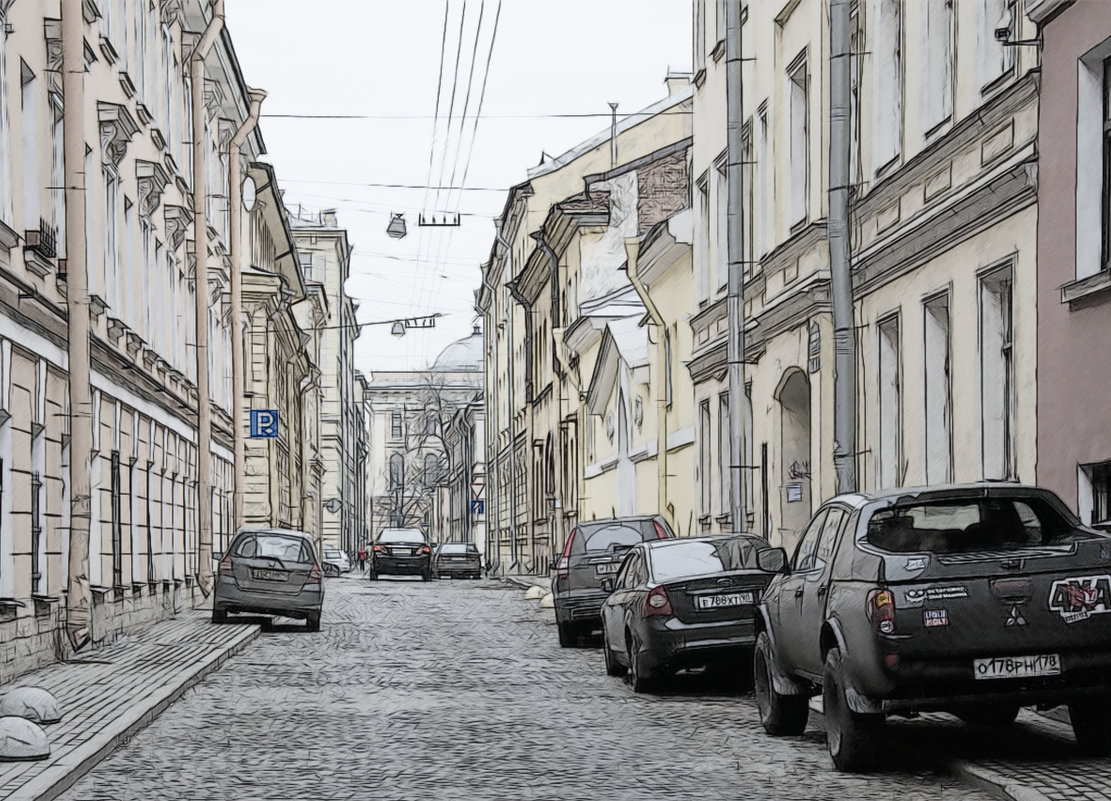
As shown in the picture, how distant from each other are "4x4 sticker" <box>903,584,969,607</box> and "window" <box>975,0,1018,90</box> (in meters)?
6.67

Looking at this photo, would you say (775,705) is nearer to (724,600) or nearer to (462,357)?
(724,600)

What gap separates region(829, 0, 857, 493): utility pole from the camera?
1695 cm

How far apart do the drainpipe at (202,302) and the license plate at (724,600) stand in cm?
1622

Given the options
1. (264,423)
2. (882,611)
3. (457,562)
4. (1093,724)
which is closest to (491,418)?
(457,562)

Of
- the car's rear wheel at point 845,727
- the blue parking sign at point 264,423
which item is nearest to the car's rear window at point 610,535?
the car's rear wheel at point 845,727

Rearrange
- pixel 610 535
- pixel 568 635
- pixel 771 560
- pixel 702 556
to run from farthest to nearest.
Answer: pixel 610 535 → pixel 568 635 → pixel 702 556 → pixel 771 560

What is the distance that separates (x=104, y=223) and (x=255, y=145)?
85.2 ft

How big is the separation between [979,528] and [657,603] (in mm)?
5420

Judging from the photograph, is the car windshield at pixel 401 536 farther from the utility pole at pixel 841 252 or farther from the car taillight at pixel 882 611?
the car taillight at pixel 882 611

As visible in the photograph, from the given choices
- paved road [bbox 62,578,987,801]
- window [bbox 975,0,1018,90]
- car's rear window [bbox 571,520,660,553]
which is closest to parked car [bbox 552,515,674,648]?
car's rear window [bbox 571,520,660,553]

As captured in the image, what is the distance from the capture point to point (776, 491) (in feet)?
80.3

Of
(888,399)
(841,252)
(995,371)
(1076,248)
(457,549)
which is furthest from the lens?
(457,549)

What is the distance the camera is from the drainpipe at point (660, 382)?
32312 mm

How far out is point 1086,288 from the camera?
12742 mm
